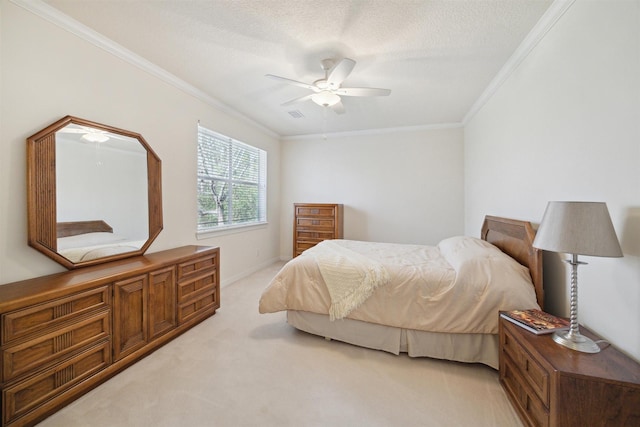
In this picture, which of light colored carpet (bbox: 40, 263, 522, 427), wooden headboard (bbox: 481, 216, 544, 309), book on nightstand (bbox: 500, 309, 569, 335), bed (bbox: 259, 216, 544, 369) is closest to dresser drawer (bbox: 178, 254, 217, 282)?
light colored carpet (bbox: 40, 263, 522, 427)

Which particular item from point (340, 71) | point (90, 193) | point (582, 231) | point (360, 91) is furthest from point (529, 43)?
point (90, 193)

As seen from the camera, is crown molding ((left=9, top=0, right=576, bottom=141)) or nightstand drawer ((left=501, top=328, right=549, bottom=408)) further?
crown molding ((left=9, top=0, right=576, bottom=141))

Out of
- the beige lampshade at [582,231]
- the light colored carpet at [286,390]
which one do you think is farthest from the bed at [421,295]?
the beige lampshade at [582,231]

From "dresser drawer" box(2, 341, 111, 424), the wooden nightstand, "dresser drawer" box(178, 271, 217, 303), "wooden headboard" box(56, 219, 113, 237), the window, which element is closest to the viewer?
the wooden nightstand

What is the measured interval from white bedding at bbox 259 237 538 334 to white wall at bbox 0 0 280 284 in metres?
1.67

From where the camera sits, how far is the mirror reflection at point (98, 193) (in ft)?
6.38

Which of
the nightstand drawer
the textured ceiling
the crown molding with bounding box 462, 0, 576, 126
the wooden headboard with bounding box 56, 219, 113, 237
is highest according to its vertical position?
the textured ceiling

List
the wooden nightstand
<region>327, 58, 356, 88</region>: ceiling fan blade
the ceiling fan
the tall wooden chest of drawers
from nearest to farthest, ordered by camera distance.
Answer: the wooden nightstand, <region>327, 58, 356, 88</region>: ceiling fan blade, the ceiling fan, the tall wooden chest of drawers

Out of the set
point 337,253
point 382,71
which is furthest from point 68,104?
point 382,71

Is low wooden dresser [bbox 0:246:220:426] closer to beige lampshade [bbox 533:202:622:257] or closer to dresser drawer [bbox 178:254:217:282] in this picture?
dresser drawer [bbox 178:254:217:282]

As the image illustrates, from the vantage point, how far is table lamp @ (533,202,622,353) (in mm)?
1177

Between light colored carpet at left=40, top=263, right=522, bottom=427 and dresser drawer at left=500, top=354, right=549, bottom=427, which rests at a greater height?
dresser drawer at left=500, top=354, right=549, bottom=427

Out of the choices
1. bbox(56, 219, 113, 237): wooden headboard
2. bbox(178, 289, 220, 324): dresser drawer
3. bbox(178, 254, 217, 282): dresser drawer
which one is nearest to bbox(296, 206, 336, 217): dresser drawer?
bbox(178, 254, 217, 282): dresser drawer

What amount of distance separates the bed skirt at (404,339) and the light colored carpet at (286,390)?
0.07 m
